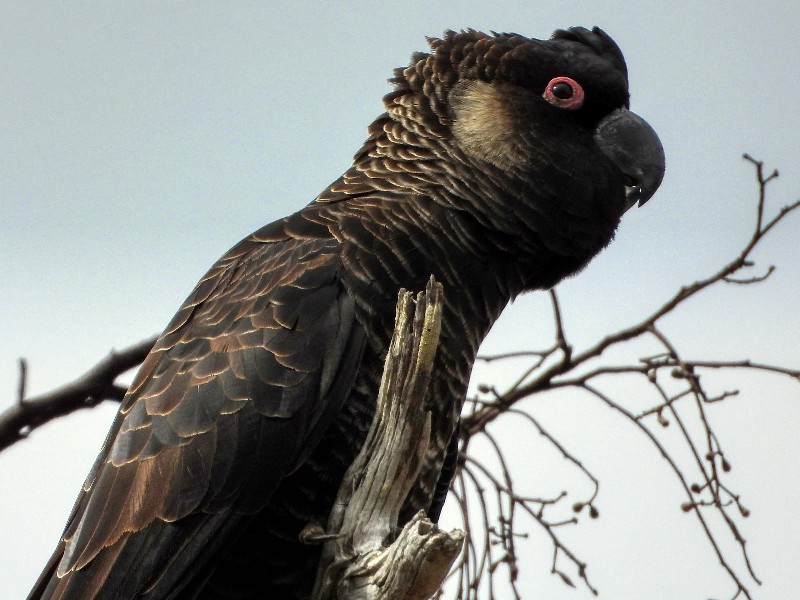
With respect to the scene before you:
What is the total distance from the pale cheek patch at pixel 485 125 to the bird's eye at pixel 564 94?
285mm

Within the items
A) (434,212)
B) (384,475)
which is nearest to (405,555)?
(384,475)

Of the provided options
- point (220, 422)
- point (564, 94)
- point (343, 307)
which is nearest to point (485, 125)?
point (564, 94)

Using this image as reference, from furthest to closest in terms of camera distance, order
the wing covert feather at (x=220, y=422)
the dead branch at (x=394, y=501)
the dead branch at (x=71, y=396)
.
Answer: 1. the dead branch at (x=71, y=396)
2. the wing covert feather at (x=220, y=422)
3. the dead branch at (x=394, y=501)

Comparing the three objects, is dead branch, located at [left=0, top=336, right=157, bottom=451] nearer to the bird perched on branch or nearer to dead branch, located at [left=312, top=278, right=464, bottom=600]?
the bird perched on branch

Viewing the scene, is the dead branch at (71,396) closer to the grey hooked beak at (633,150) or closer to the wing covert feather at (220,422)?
the wing covert feather at (220,422)

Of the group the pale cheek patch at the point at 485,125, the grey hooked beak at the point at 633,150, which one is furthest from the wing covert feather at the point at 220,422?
the grey hooked beak at the point at 633,150

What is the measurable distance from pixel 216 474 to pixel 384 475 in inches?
38.3

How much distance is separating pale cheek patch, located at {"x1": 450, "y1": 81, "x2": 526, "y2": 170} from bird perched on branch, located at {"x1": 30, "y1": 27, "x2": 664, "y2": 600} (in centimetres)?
1

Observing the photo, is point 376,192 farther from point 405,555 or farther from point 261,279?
point 405,555

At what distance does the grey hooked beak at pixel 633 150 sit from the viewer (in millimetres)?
6316

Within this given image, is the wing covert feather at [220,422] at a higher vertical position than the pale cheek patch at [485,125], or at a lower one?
lower

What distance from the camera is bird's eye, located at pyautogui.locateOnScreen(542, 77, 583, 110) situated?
6.26m

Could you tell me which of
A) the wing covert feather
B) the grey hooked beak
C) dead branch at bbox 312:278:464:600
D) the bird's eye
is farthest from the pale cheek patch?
dead branch at bbox 312:278:464:600

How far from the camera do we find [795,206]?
19.7ft
